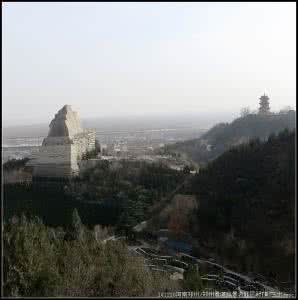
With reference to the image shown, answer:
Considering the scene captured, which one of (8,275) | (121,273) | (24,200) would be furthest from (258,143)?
(8,275)

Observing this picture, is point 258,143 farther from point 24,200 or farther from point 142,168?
point 24,200

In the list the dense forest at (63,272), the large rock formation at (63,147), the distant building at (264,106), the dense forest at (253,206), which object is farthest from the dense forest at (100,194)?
the distant building at (264,106)

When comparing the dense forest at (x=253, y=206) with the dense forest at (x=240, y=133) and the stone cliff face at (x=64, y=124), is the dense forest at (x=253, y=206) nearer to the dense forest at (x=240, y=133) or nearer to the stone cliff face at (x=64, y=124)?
the stone cliff face at (x=64, y=124)

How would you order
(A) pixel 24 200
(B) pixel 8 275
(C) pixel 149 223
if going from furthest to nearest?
1. (A) pixel 24 200
2. (C) pixel 149 223
3. (B) pixel 8 275

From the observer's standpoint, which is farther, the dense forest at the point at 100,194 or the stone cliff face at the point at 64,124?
the stone cliff face at the point at 64,124

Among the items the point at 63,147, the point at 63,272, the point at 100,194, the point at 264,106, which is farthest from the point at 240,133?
the point at 63,272

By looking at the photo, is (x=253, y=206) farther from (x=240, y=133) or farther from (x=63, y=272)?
Result: (x=240, y=133)
